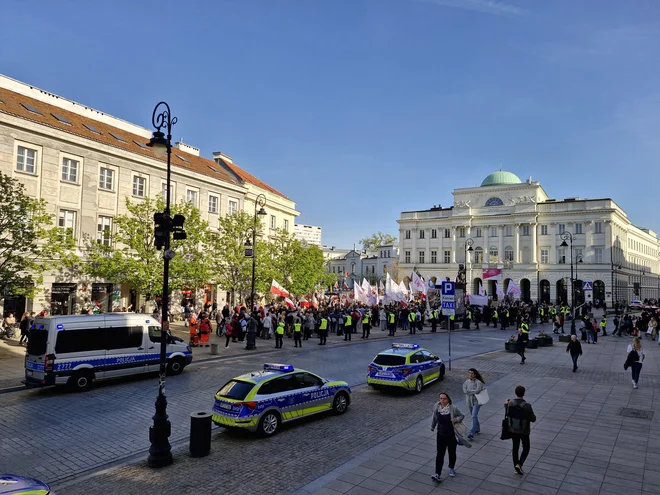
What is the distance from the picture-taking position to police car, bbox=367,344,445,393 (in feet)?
46.0

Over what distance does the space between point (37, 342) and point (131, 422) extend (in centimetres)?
502

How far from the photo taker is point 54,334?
13.7 meters

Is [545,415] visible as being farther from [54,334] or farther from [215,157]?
[215,157]

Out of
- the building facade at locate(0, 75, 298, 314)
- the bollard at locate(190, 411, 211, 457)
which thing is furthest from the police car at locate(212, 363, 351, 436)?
the building facade at locate(0, 75, 298, 314)

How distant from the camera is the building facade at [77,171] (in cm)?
2625

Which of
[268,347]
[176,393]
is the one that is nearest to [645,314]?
[268,347]

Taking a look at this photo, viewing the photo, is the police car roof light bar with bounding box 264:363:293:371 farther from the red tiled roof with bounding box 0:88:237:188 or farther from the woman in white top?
the red tiled roof with bounding box 0:88:237:188

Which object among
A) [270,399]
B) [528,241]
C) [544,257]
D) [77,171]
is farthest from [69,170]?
[544,257]

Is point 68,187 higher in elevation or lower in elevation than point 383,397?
higher

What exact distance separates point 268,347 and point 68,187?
54.0ft

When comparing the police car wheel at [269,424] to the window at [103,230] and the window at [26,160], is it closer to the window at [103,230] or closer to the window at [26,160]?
the window at [103,230]

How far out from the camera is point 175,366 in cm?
1680

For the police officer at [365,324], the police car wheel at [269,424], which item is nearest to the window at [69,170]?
the police officer at [365,324]

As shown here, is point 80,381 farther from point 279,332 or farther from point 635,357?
point 635,357
